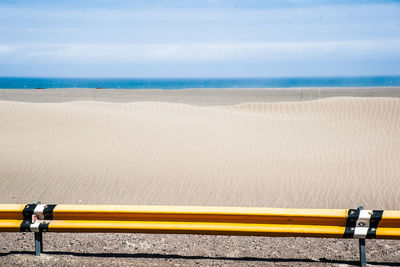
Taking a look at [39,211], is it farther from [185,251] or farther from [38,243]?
[185,251]

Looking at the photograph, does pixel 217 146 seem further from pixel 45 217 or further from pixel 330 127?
pixel 45 217

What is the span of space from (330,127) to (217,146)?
16.9ft

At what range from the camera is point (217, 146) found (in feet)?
40.1

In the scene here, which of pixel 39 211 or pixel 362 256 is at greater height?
pixel 39 211

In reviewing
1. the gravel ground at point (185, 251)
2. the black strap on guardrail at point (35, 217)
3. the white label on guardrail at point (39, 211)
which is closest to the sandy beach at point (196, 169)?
the gravel ground at point (185, 251)

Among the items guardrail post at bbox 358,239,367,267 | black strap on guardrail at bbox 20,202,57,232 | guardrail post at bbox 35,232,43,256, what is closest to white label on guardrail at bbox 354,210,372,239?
guardrail post at bbox 358,239,367,267

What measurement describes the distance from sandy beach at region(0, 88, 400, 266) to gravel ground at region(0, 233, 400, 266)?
14 millimetres

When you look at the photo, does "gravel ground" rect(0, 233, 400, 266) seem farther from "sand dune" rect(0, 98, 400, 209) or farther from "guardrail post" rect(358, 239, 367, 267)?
"sand dune" rect(0, 98, 400, 209)

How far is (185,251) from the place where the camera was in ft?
15.6

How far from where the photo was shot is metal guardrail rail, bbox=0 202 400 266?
13.4 feet

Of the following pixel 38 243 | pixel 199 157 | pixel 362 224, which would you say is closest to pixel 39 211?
pixel 38 243

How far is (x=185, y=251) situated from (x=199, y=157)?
6.19 metres

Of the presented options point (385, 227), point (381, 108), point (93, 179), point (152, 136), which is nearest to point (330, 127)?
point (381, 108)

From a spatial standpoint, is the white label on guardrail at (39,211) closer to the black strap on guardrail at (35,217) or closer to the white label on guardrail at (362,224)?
the black strap on guardrail at (35,217)
